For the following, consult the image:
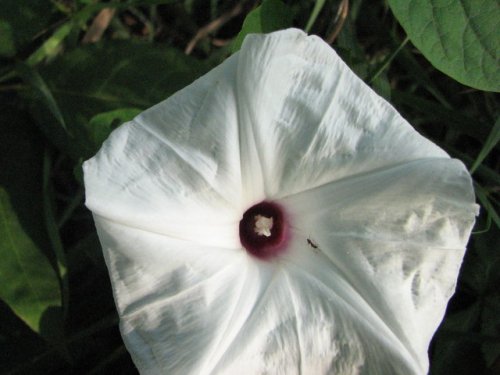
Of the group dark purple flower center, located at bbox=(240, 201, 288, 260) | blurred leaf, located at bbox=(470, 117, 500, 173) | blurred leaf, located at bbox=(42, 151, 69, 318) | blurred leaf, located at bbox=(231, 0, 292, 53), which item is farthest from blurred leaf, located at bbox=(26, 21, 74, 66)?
blurred leaf, located at bbox=(470, 117, 500, 173)

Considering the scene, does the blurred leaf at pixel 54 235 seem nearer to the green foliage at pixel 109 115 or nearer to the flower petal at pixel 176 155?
the green foliage at pixel 109 115

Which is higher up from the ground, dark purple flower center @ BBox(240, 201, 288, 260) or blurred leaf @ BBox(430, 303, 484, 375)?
dark purple flower center @ BBox(240, 201, 288, 260)

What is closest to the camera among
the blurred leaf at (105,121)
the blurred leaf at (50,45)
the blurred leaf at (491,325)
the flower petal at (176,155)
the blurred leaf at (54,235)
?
the flower petal at (176,155)

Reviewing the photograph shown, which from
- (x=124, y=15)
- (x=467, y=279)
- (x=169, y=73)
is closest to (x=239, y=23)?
(x=124, y=15)

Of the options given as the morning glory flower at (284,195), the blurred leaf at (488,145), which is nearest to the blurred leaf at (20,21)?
the morning glory flower at (284,195)

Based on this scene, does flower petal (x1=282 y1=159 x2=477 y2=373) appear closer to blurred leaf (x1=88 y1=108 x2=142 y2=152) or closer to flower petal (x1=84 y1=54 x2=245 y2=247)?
flower petal (x1=84 y1=54 x2=245 y2=247)

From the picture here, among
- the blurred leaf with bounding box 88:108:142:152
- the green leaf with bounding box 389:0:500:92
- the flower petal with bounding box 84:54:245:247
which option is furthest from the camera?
the blurred leaf with bounding box 88:108:142:152
